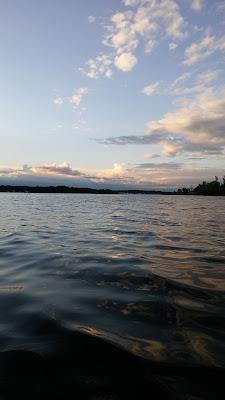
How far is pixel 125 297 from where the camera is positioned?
7.18 m

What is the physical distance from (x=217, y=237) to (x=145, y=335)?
13187mm

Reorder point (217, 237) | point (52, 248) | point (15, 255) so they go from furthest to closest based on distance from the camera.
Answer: point (217, 237) → point (52, 248) → point (15, 255)

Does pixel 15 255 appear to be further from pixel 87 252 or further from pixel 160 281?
pixel 160 281

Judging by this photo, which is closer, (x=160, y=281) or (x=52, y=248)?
(x=160, y=281)

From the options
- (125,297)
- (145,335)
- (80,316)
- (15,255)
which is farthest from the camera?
(15,255)

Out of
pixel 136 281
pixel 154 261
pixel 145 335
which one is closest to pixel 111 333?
pixel 145 335

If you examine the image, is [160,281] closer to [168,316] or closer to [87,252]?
[168,316]

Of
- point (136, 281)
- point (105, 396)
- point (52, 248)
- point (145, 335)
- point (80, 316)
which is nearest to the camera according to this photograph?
point (105, 396)

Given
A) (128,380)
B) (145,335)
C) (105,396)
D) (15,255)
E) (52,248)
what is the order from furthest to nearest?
(52,248)
(15,255)
(145,335)
(128,380)
(105,396)

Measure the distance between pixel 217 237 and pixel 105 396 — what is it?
48.7 ft

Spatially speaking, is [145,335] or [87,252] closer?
[145,335]

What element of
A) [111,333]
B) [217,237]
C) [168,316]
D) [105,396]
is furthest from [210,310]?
[217,237]

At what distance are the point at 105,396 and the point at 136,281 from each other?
486cm

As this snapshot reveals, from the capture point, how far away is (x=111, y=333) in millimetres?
5285
